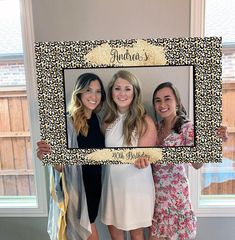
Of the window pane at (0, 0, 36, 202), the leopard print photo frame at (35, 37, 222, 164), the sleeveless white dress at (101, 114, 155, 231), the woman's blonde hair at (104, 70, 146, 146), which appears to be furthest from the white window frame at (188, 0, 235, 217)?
the window pane at (0, 0, 36, 202)

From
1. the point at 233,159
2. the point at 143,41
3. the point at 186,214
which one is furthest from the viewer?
the point at 233,159

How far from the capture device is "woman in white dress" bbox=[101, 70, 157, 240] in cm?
110

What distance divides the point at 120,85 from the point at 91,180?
54 cm

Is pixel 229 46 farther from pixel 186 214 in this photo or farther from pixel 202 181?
pixel 186 214

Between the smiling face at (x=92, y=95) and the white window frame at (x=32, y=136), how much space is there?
0.56 metres

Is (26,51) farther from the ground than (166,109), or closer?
farther from the ground

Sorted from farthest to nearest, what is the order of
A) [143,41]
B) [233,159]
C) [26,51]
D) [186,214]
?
[233,159], [26,51], [186,214], [143,41]

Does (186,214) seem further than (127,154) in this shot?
Yes

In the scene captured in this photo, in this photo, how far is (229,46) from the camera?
5.04 feet

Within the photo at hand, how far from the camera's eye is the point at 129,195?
1264 mm

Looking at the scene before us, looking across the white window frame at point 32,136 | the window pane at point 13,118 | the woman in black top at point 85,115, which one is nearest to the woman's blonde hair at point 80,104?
the woman in black top at point 85,115

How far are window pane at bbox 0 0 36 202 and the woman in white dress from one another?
664mm

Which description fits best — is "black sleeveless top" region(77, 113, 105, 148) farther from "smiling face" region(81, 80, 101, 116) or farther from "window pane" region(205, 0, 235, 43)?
"window pane" region(205, 0, 235, 43)

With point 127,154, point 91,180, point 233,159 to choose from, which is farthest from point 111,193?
point 233,159
